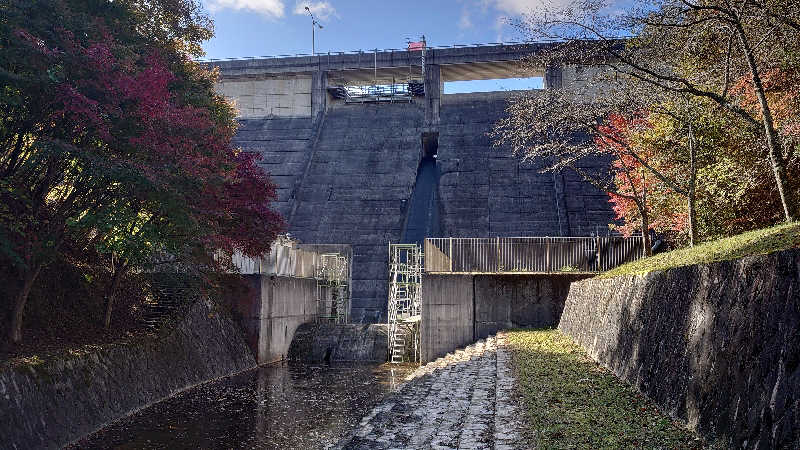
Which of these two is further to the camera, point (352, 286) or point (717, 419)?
point (352, 286)

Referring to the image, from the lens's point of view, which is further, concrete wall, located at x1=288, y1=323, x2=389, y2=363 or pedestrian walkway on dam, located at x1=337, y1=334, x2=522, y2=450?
concrete wall, located at x1=288, y1=323, x2=389, y2=363

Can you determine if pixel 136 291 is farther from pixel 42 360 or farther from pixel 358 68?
pixel 358 68

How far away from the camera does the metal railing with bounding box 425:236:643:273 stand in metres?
24.5

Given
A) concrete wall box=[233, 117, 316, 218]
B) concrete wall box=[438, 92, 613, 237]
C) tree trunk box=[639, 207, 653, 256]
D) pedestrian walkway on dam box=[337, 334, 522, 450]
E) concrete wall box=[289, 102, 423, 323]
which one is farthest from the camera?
concrete wall box=[233, 117, 316, 218]

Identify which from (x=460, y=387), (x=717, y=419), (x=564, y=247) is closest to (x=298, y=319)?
(x=564, y=247)

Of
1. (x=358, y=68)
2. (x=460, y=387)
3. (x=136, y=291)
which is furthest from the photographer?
(x=358, y=68)

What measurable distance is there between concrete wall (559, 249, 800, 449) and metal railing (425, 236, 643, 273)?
13.7 meters

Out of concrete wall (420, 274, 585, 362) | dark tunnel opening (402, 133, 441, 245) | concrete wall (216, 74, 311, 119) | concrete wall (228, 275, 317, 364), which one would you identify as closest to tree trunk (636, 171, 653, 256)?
concrete wall (420, 274, 585, 362)

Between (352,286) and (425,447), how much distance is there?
25.6 meters

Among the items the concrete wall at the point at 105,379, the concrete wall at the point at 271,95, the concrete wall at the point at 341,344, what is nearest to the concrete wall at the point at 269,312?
the concrete wall at the point at 341,344

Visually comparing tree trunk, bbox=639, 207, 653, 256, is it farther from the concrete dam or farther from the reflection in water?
the concrete dam

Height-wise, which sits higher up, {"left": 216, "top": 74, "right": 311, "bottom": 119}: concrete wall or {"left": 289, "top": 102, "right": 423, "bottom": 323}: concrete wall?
{"left": 216, "top": 74, "right": 311, "bottom": 119}: concrete wall

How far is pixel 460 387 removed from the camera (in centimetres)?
1328

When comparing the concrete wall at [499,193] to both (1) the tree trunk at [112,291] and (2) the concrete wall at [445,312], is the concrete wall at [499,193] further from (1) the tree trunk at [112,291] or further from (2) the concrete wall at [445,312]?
(1) the tree trunk at [112,291]
